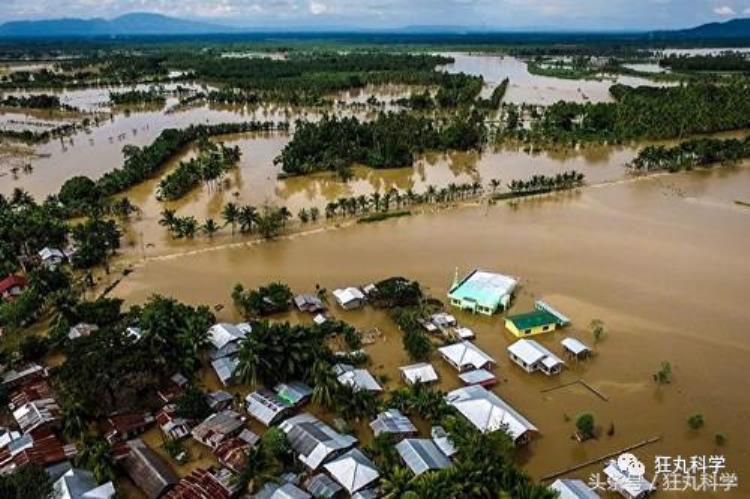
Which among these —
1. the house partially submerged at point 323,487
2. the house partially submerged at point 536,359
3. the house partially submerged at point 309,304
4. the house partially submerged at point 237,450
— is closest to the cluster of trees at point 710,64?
the house partially submerged at point 536,359

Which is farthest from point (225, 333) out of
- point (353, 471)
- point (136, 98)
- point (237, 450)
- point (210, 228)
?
point (136, 98)

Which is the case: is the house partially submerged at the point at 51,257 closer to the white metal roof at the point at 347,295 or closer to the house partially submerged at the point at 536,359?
the white metal roof at the point at 347,295

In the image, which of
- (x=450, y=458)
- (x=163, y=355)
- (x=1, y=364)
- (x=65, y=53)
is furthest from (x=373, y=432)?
(x=65, y=53)

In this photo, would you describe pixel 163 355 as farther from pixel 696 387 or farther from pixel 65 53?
pixel 65 53

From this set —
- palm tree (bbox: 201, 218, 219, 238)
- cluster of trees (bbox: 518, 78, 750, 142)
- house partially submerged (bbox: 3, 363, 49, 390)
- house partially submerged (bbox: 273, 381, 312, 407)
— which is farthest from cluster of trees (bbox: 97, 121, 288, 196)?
cluster of trees (bbox: 518, 78, 750, 142)

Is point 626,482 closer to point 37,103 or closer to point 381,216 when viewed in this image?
point 381,216

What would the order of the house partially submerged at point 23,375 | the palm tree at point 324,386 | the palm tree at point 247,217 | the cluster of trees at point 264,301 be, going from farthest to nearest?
1. the palm tree at point 247,217
2. the cluster of trees at point 264,301
3. the house partially submerged at point 23,375
4. the palm tree at point 324,386

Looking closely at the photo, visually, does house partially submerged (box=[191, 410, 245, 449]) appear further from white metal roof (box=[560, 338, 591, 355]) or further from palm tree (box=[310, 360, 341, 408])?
white metal roof (box=[560, 338, 591, 355])
